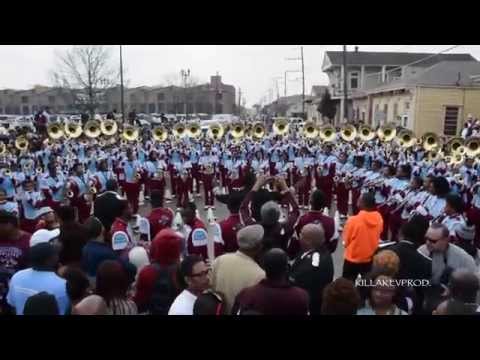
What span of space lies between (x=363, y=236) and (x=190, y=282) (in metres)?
2.83

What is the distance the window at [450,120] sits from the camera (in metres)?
27.2

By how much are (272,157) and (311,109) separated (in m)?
46.2

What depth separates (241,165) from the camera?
14633 mm

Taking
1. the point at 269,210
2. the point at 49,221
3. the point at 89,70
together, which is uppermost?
the point at 89,70

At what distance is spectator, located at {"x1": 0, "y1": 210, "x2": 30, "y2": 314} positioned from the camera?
4.39 meters

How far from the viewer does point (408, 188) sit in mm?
9078

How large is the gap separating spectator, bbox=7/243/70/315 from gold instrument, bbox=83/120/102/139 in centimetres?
1269

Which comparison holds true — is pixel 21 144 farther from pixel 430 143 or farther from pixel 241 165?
pixel 430 143

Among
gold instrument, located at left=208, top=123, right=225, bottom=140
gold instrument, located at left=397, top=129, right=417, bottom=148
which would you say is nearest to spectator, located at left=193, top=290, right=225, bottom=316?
gold instrument, located at left=397, top=129, right=417, bottom=148

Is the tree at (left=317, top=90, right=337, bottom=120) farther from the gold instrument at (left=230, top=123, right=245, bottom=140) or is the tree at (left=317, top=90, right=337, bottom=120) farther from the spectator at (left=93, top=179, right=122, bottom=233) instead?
the spectator at (left=93, top=179, right=122, bottom=233)

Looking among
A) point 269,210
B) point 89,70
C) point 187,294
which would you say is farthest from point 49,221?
point 89,70

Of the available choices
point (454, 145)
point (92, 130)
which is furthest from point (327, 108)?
point (454, 145)
